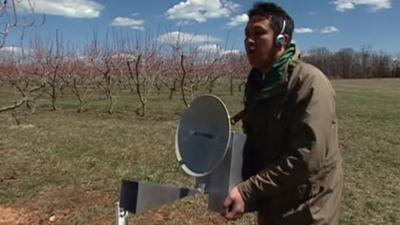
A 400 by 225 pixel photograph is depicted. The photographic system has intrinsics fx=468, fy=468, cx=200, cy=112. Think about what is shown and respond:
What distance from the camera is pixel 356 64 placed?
97.8 meters

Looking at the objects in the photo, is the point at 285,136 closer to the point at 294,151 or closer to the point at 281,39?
the point at 294,151

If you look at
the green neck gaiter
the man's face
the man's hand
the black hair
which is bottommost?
the man's hand

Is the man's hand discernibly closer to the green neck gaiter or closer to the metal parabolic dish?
the metal parabolic dish

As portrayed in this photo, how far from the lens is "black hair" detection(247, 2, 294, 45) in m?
1.68

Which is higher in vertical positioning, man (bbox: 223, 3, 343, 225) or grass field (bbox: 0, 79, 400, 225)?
man (bbox: 223, 3, 343, 225)

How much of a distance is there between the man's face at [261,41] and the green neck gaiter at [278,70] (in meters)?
0.02

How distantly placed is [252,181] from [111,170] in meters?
6.03

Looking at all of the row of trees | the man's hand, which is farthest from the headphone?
the row of trees

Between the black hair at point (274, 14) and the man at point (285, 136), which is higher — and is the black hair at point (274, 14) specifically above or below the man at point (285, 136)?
above

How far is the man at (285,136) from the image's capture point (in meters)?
1.56

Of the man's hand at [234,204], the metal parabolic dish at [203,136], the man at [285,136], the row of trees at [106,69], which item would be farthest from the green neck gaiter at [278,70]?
the row of trees at [106,69]

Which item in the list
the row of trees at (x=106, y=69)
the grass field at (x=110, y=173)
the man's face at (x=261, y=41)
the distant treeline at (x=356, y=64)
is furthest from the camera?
the distant treeline at (x=356, y=64)

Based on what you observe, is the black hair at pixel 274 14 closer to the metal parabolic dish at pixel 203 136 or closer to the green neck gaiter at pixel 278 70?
the green neck gaiter at pixel 278 70

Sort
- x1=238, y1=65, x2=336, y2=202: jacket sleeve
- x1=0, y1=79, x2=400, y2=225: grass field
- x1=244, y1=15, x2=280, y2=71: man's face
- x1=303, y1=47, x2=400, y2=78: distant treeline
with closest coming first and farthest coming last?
x1=238, y1=65, x2=336, y2=202: jacket sleeve < x1=244, y1=15, x2=280, y2=71: man's face < x1=0, y1=79, x2=400, y2=225: grass field < x1=303, y1=47, x2=400, y2=78: distant treeline
